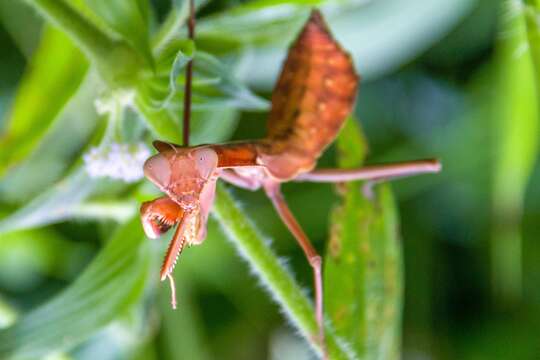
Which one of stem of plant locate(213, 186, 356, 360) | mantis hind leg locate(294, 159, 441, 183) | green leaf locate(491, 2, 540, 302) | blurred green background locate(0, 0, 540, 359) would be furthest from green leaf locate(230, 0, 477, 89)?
stem of plant locate(213, 186, 356, 360)

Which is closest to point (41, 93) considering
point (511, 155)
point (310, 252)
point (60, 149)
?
point (60, 149)

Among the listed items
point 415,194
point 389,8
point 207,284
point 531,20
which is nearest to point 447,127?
point 415,194

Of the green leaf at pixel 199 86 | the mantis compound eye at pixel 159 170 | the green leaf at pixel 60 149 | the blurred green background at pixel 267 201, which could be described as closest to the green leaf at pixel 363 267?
the blurred green background at pixel 267 201

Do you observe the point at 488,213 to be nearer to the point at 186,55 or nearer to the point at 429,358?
the point at 429,358

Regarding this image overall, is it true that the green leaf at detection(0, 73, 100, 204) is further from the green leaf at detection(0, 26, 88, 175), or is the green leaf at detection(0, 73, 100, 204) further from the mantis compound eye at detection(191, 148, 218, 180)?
the mantis compound eye at detection(191, 148, 218, 180)

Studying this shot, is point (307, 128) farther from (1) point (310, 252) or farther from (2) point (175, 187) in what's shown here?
(2) point (175, 187)

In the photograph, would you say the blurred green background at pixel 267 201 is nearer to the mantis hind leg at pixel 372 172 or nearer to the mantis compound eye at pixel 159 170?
the mantis hind leg at pixel 372 172
